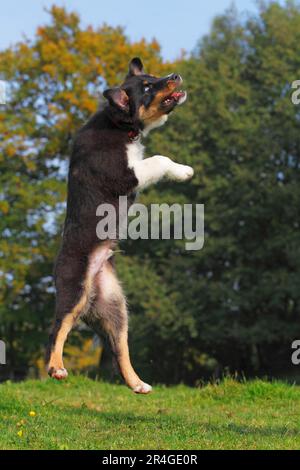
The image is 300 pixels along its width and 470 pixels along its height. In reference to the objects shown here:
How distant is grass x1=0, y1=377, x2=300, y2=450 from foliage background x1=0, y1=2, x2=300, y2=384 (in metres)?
14.5

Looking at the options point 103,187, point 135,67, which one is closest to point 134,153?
point 103,187

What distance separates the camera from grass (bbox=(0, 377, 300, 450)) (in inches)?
236

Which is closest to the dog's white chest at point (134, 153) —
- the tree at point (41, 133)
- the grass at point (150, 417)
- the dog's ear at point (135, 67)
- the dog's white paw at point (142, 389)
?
the dog's ear at point (135, 67)

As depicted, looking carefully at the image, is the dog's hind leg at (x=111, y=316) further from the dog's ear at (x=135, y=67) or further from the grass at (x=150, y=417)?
the dog's ear at (x=135, y=67)

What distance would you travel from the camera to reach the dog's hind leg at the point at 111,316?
22.3ft

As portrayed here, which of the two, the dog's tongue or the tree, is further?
the tree

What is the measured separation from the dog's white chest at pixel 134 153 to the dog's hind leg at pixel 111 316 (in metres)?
0.95

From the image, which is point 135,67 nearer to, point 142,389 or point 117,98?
point 117,98

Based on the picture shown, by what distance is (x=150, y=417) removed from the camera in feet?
25.8

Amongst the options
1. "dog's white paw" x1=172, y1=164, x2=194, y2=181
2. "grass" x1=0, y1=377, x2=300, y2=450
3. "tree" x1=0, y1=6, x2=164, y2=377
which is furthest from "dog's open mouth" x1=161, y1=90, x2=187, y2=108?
"tree" x1=0, y1=6, x2=164, y2=377

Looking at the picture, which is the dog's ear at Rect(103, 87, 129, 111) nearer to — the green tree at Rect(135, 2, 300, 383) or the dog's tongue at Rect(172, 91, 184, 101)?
the dog's tongue at Rect(172, 91, 184, 101)
